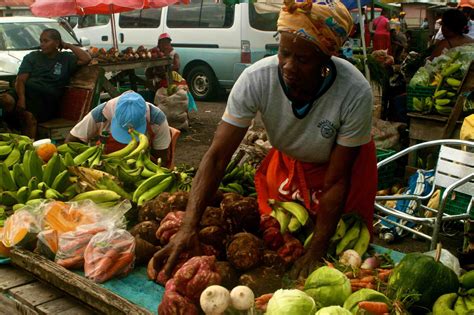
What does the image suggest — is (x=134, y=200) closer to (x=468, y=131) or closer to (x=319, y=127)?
(x=319, y=127)

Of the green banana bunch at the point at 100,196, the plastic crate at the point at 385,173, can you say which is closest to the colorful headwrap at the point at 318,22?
the green banana bunch at the point at 100,196

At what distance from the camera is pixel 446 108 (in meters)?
6.40

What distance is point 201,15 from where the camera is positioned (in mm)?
13031

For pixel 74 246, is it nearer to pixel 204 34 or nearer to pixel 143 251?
pixel 143 251

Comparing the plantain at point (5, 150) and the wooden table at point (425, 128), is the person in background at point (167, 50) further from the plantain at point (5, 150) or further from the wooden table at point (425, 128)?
the plantain at point (5, 150)

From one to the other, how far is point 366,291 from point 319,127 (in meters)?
0.94

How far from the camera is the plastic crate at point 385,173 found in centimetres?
624

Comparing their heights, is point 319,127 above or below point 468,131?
above

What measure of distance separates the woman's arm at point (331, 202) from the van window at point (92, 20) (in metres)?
12.7

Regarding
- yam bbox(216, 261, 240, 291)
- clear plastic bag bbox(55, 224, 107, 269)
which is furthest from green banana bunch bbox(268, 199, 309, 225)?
clear plastic bag bbox(55, 224, 107, 269)

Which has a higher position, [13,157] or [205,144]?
[13,157]

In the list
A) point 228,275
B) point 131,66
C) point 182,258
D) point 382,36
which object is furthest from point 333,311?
point 382,36

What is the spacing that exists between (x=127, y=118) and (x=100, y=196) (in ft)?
3.94

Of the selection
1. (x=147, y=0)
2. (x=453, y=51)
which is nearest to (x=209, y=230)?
(x=453, y=51)
